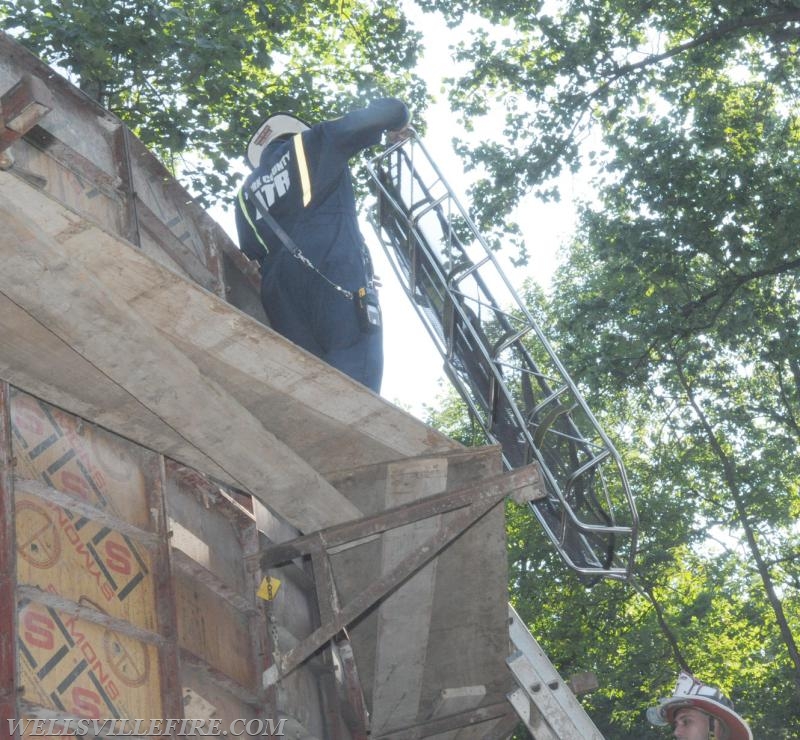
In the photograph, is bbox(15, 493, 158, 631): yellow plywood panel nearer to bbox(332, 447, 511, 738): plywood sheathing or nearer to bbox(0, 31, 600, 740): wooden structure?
bbox(0, 31, 600, 740): wooden structure

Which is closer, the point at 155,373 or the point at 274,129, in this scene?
the point at 155,373

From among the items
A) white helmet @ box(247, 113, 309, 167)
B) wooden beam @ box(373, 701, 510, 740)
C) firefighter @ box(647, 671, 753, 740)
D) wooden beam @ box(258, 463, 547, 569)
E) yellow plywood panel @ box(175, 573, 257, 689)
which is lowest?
firefighter @ box(647, 671, 753, 740)

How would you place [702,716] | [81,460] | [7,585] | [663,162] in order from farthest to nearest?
1. [663,162]
2. [702,716]
3. [81,460]
4. [7,585]

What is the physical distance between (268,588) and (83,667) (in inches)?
59.0

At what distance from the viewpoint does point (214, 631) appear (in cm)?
505

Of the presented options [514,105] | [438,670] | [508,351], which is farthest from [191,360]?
[514,105]

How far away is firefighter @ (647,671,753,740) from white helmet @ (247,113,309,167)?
4.56m

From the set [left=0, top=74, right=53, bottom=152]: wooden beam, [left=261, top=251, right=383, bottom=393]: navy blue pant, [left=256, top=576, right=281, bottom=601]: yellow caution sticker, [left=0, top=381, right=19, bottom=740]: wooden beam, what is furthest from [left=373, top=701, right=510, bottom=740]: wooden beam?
[left=0, top=74, right=53, bottom=152]: wooden beam

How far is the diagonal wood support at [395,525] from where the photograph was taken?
4762 mm

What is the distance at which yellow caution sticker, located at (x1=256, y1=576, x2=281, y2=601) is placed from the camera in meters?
5.46

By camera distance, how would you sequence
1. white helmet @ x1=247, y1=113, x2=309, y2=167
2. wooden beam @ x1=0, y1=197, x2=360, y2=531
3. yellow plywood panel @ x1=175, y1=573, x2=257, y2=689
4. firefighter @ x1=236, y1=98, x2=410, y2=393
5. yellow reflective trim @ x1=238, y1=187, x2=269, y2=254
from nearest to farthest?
wooden beam @ x1=0, y1=197, x2=360, y2=531
yellow plywood panel @ x1=175, y1=573, x2=257, y2=689
firefighter @ x1=236, y1=98, x2=410, y2=393
yellow reflective trim @ x1=238, y1=187, x2=269, y2=254
white helmet @ x1=247, y1=113, x2=309, y2=167

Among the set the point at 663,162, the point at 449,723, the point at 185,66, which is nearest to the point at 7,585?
the point at 449,723

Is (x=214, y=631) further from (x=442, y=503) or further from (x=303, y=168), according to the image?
(x=303, y=168)

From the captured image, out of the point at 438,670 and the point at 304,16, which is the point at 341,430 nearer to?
the point at 438,670
